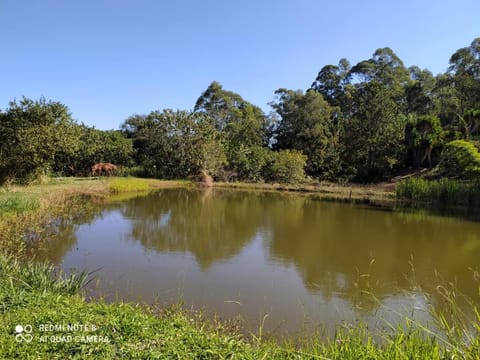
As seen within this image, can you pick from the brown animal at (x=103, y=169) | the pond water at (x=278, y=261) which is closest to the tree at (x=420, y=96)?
the pond water at (x=278, y=261)

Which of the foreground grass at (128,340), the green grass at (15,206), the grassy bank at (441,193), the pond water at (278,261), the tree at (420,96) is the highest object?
the tree at (420,96)

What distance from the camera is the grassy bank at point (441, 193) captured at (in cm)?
1502

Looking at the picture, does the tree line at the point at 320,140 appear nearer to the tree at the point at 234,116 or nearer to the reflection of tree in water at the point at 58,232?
the tree at the point at 234,116

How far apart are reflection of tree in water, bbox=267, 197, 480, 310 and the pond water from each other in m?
0.02

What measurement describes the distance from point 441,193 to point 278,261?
12273mm

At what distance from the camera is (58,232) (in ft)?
26.3

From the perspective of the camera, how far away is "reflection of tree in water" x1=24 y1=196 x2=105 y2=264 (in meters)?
6.42

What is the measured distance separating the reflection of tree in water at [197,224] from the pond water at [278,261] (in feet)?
0.14

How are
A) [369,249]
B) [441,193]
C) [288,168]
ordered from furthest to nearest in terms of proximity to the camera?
[288,168] < [441,193] < [369,249]

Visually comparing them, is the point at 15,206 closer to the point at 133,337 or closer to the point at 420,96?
the point at 133,337

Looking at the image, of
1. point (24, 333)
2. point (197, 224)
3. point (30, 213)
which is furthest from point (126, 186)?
point (24, 333)

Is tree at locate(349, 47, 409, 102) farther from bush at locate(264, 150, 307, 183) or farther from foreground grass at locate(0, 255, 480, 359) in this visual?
foreground grass at locate(0, 255, 480, 359)

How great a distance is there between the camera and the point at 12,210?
8016 mm

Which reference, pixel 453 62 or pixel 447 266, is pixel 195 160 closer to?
pixel 447 266
